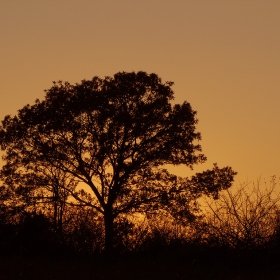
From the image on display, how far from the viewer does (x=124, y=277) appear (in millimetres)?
14039

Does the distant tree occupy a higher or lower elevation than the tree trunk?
higher

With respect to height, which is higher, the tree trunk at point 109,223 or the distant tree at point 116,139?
the distant tree at point 116,139

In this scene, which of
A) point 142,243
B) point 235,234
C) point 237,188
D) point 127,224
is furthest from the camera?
point 127,224

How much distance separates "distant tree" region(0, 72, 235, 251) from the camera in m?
30.5

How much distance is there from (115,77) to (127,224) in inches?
320

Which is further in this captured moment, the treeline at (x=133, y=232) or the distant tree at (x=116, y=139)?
the distant tree at (x=116, y=139)

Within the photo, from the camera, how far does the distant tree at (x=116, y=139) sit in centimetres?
3053

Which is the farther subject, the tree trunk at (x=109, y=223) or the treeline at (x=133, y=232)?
the tree trunk at (x=109, y=223)

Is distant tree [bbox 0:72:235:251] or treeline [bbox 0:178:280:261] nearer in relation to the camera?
treeline [bbox 0:178:280:261]

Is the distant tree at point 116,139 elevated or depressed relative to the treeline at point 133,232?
elevated

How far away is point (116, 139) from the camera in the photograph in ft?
100

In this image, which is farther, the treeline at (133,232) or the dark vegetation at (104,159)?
the dark vegetation at (104,159)

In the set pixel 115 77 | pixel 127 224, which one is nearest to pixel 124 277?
pixel 127 224

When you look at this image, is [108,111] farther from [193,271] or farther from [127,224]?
[193,271]
